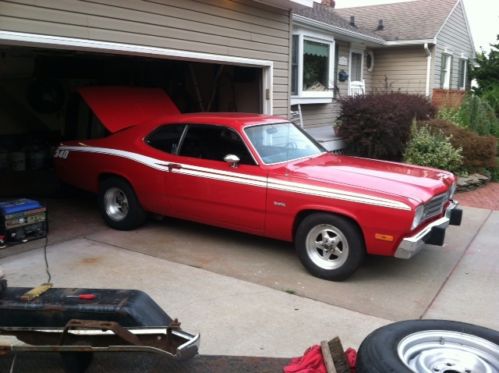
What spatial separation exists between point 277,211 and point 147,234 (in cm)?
203

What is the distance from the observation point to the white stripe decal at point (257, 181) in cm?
Answer: 456

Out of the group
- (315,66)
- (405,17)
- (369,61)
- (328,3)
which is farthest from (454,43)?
(315,66)

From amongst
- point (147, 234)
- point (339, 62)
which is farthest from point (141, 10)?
point (339, 62)

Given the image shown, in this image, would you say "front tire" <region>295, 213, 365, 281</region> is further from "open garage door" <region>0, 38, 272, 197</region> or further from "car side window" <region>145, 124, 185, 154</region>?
"open garage door" <region>0, 38, 272, 197</region>

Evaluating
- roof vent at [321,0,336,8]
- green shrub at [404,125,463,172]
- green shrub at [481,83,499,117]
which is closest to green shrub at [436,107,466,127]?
green shrub at [404,125,463,172]

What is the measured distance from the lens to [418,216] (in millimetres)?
4551

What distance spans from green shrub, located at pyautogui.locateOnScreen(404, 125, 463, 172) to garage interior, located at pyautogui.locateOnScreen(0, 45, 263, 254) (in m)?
3.16

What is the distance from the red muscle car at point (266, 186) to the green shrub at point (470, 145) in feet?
15.6

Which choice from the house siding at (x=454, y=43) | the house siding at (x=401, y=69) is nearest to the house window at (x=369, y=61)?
the house siding at (x=401, y=69)

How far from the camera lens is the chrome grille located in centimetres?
478

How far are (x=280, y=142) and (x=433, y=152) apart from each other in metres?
4.91

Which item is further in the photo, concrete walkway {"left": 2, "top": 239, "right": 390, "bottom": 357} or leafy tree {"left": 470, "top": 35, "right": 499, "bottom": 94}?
leafy tree {"left": 470, "top": 35, "right": 499, "bottom": 94}

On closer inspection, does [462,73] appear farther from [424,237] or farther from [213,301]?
[213,301]

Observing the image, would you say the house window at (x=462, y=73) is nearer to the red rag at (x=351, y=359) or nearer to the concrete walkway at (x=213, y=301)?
the concrete walkway at (x=213, y=301)
